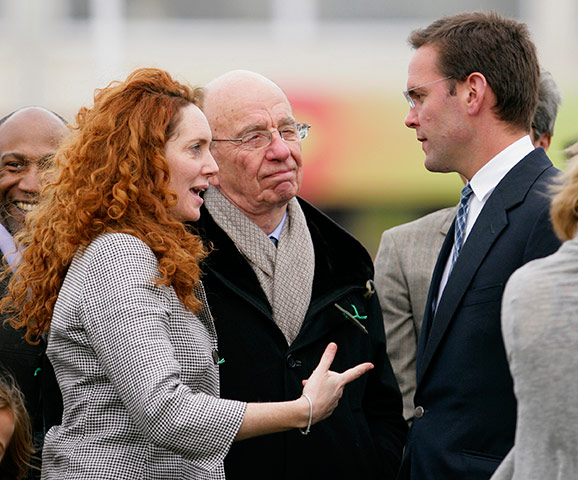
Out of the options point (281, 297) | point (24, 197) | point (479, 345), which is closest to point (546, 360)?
point (479, 345)

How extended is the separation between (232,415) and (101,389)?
39 cm

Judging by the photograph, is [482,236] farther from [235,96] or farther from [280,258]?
[235,96]

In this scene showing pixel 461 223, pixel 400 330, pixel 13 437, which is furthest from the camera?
pixel 400 330

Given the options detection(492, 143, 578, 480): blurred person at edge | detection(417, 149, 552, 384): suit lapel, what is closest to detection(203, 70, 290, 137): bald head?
detection(417, 149, 552, 384): suit lapel

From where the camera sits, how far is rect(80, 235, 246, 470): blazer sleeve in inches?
107

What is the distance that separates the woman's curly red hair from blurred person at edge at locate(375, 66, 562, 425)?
4.50 feet

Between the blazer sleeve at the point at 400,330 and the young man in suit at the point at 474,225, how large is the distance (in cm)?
81

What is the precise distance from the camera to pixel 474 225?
3225 mm

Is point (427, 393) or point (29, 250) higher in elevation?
point (29, 250)

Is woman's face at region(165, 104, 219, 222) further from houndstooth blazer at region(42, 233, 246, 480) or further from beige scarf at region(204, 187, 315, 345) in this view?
beige scarf at region(204, 187, 315, 345)

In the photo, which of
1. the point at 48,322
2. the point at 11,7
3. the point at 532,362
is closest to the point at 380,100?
the point at 11,7

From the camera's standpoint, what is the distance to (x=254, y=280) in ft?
12.1

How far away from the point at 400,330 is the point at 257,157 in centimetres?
97

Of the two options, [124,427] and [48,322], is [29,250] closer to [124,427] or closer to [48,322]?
[48,322]
